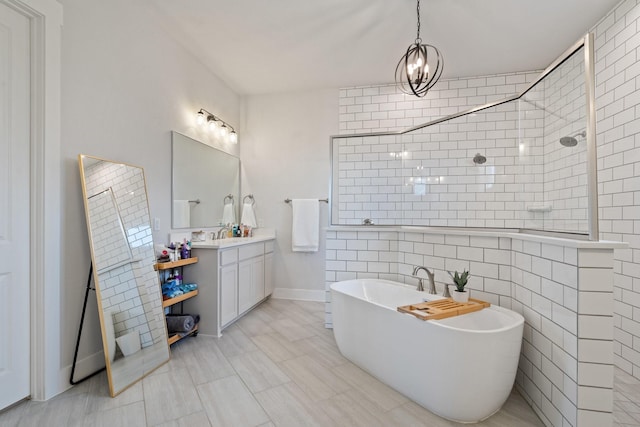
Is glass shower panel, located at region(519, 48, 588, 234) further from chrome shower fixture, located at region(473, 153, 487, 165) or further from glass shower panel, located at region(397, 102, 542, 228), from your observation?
chrome shower fixture, located at region(473, 153, 487, 165)

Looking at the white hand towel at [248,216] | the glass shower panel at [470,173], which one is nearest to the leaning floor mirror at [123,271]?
the white hand towel at [248,216]

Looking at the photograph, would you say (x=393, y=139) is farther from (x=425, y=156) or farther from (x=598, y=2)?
(x=598, y=2)

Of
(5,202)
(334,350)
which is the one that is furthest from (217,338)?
(5,202)

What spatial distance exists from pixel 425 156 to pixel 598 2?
1.72 m

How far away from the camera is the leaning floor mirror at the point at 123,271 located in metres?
1.92

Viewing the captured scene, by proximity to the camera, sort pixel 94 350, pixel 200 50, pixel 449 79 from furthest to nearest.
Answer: pixel 449 79 → pixel 200 50 → pixel 94 350

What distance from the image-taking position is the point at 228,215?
12.7 feet

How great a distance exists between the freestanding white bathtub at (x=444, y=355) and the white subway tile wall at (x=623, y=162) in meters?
1.12

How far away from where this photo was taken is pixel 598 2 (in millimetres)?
2324

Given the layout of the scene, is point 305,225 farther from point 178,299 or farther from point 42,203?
point 42,203

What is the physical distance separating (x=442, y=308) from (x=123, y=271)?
87.1 inches

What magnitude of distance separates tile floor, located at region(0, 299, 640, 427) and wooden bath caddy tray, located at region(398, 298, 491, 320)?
1.80 feet

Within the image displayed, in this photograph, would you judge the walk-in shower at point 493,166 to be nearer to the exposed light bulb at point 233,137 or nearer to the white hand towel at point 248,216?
the white hand towel at point 248,216

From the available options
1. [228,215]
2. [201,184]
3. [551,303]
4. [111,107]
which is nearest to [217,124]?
[201,184]
